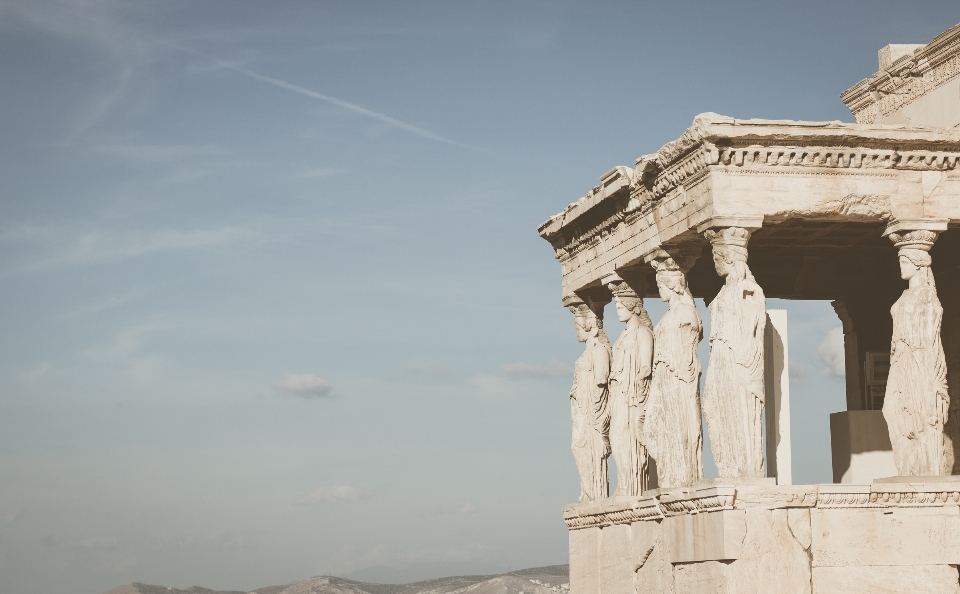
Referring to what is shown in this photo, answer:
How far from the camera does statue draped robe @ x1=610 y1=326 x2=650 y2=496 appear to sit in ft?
56.2

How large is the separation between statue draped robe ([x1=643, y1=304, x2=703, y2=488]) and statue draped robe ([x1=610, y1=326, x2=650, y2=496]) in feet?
3.30

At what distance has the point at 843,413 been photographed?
1869 cm

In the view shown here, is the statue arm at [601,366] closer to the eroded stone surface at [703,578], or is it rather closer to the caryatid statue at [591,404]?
the caryatid statue at [591,404]

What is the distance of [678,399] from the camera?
1570 cm

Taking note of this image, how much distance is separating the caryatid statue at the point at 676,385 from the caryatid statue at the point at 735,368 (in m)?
1.05

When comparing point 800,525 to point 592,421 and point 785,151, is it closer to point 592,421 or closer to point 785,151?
point 785,151

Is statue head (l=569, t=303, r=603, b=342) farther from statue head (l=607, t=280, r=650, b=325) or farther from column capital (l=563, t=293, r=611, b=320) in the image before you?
statue head (l=607, t=280, r=650, b=325)

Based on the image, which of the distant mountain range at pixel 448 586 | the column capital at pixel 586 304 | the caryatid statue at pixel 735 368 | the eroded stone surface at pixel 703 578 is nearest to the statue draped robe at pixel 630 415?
the column capital at pixel 586 304

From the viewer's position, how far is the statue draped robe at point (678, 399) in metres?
15.6

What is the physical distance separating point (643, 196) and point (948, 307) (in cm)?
487

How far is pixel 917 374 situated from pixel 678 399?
2.50m

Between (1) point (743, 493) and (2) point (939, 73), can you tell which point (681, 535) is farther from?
(2) point (939, 73)

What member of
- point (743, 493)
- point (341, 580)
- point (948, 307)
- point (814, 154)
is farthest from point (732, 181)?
point (341, 580)

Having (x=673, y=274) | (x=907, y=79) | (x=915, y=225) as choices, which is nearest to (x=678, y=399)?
(x=673, y=274)
